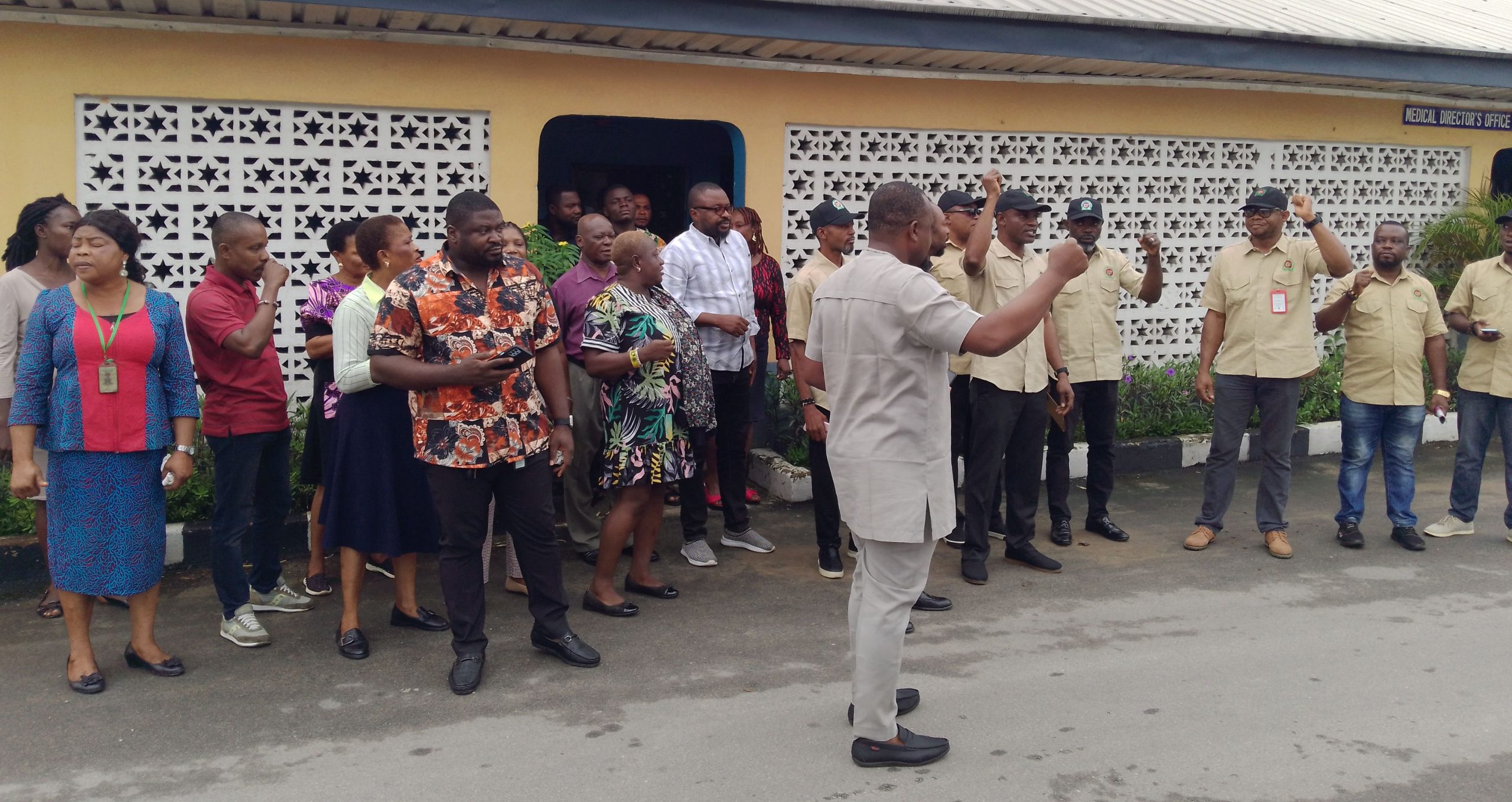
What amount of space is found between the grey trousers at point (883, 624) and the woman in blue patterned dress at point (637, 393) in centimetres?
159

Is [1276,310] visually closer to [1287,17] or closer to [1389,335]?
[1389,335]

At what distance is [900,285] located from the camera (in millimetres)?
3727

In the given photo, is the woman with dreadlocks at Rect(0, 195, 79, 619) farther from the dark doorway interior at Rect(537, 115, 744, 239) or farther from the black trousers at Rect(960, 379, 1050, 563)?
the dark doorway interior at Rect(537, 115, 744, 239)

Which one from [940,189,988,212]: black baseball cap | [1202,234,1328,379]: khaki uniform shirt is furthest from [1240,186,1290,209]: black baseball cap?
[940,189,988,212]: black baseball cap

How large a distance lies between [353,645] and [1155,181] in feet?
23.5

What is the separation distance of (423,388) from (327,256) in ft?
10.8

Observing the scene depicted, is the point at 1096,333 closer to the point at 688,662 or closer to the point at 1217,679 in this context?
the point at 1217,679

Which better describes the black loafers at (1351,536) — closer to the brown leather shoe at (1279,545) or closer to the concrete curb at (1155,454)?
the brown leather shoe at (1279,545)

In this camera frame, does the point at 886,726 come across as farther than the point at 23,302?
No

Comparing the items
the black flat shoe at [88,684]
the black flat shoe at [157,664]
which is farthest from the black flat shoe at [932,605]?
the black flat shoe at [88,684]

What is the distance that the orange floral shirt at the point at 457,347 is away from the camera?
4332mm

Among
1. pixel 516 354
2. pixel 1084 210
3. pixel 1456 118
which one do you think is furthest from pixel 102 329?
pixel 1456 118

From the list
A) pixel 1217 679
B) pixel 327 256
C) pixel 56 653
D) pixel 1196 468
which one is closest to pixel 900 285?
pixel 1217 679

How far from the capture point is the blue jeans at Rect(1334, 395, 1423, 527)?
6559 mm
